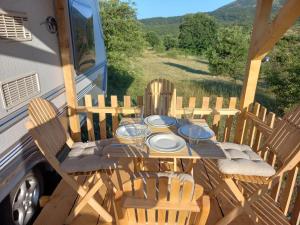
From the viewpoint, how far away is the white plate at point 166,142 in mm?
1955

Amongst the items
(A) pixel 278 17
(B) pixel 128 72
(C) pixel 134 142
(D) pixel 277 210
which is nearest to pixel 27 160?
(C) pixel 134 142

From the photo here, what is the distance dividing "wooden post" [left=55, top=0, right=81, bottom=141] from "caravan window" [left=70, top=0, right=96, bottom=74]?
0.39m

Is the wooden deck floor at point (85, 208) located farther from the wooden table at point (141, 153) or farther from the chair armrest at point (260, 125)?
the chair armrest at point (260, 125)

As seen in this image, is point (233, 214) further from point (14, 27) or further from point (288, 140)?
point (14, 27)

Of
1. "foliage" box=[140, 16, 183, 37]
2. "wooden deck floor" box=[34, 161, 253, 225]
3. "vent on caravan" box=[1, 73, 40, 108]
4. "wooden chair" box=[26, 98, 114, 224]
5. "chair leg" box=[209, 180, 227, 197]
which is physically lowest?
"wooden deck floor" box=[34, 161, 253, 225]

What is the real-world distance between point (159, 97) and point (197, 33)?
130 feet

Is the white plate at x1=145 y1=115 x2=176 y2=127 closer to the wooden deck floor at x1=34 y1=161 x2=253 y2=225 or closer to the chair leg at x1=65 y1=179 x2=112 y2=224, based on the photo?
the wooden deck floor at x1=34 y1=161 x2=253 y2=225

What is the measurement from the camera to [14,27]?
2.12 meters

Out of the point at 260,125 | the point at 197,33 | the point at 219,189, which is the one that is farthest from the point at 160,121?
the point at 197,33

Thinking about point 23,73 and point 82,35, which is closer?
point 23,73

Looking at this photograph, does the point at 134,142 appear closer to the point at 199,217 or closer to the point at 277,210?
the point at 199,217

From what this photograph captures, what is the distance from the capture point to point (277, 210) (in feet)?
7.94

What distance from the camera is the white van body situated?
1954 millimetres

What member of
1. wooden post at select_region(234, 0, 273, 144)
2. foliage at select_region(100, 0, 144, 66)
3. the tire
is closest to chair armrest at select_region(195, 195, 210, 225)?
the tire
